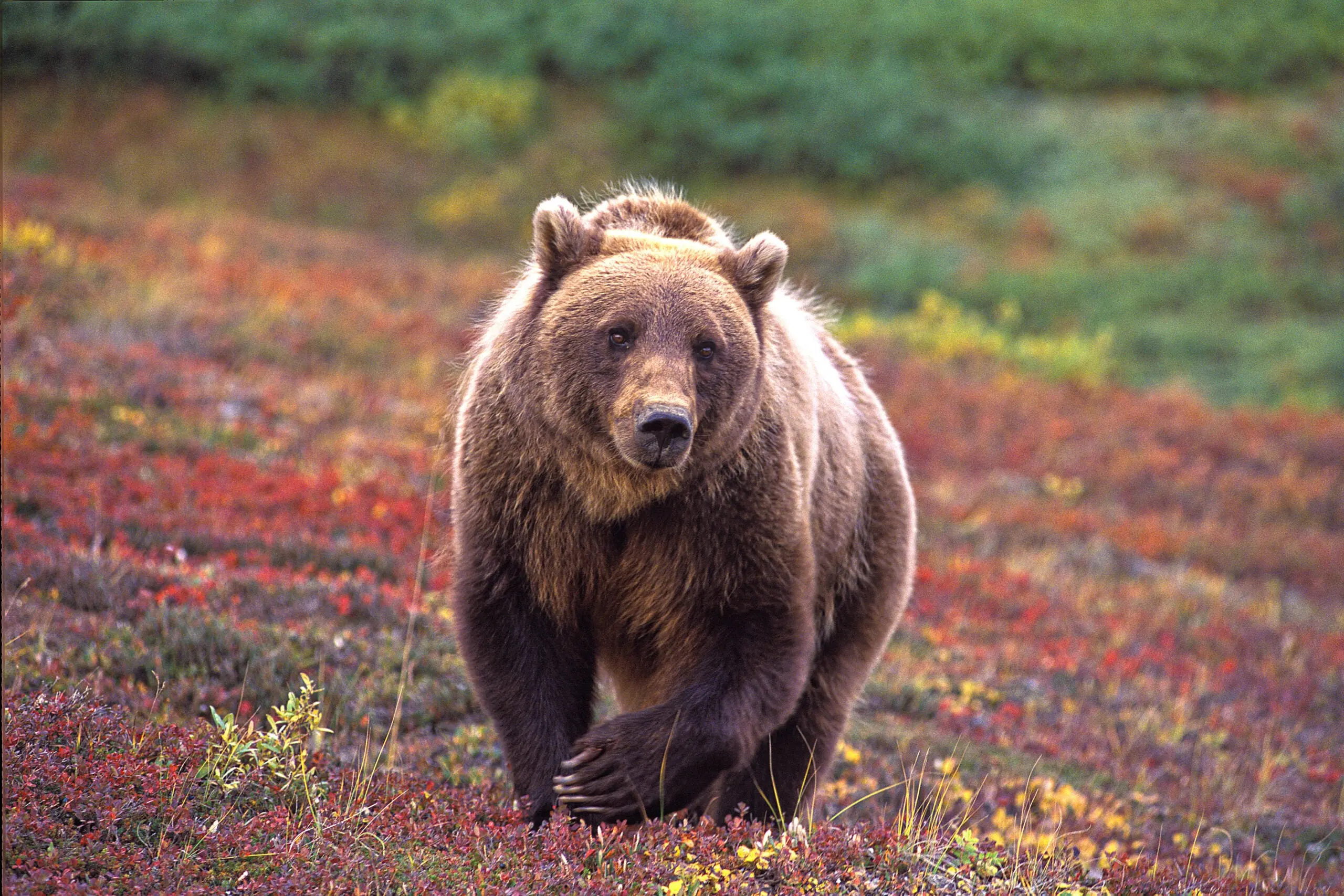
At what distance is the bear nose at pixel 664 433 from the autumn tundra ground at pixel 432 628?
133 cm

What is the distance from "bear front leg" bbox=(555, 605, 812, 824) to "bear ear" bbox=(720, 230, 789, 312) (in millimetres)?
1296

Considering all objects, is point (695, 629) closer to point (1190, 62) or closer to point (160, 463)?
point (160, 463)

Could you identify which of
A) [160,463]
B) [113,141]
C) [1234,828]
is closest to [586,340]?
[1234,828]

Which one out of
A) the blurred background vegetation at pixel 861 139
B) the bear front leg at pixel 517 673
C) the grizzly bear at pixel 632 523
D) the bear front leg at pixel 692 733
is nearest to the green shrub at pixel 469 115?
the blurred background vegetation at pixel 861 139

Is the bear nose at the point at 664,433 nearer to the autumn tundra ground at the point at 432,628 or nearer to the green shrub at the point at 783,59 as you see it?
the autumn tundra ground at the point at 432,628

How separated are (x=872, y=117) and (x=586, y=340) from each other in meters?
27.0

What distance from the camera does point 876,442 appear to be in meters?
6.16

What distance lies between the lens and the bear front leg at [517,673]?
15.5 ft

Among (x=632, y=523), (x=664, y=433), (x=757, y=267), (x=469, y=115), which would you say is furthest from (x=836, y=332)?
(x=664, y=433)

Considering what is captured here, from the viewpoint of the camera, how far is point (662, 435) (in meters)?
4.19

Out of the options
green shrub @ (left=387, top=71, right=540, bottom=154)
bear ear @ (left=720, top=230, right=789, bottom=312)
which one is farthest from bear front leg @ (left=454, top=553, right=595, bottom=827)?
green shrub @ (left=387, top=71, right=540, bottom=154)

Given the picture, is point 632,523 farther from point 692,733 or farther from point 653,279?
point 653,279

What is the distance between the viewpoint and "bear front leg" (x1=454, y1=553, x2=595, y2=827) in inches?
186

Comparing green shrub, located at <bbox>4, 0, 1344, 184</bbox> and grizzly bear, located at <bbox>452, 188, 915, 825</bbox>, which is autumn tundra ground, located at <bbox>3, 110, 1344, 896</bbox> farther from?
green shrub, located at <bbox>4, 0, 1344, 184</bbox>
